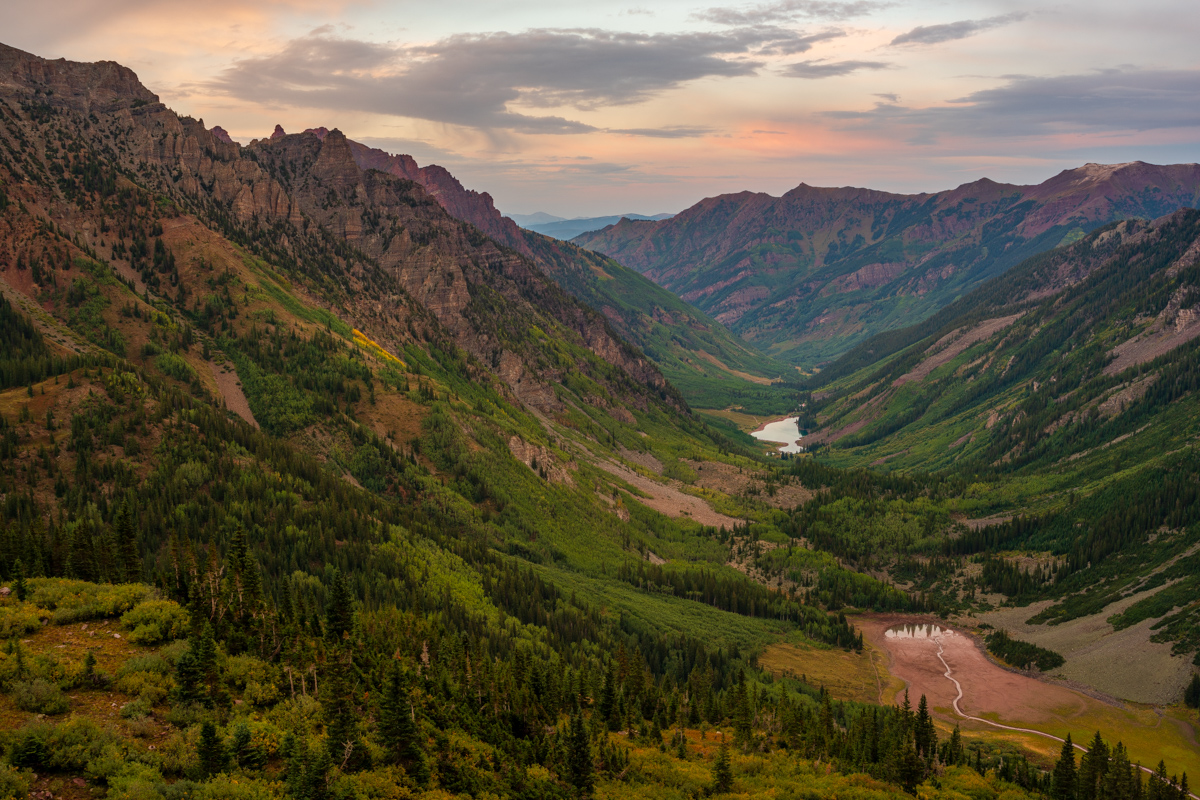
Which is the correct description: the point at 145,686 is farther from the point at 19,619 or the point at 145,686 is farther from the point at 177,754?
the point at 19,619

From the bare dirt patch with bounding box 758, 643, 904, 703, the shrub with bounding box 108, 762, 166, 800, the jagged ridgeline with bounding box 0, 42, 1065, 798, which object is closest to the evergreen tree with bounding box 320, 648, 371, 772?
the jagged ridgeline with bounding box 0, 42, 1065, 798

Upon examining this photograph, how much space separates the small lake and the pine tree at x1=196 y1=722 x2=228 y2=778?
17170cm

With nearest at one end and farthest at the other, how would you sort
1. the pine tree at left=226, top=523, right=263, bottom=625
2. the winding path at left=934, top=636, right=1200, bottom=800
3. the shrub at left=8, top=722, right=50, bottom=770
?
the shrub at left=8, top=722, right=50, bottom=770, the pine tree at left=226, top=523, right=263, bottom=625, the winding path at left=934, top=636, right=1200, bottom=800

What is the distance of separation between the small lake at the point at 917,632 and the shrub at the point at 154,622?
167 m

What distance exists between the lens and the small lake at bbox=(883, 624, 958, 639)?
184625mm

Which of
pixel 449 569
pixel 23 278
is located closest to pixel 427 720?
pixel 449 569

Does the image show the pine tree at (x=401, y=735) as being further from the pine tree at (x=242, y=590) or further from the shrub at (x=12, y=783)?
the shrub at (x=12, y=783)

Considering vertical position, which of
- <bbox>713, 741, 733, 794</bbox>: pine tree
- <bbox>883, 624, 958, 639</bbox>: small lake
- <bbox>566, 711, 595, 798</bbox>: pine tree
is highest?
<bbox>566, 711, 595, 798</bbox>: pine tree

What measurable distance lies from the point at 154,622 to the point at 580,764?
3472 centimetres

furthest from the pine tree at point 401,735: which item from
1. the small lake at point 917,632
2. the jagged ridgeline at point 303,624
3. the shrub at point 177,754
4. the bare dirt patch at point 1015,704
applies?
the small lake at point 917,632

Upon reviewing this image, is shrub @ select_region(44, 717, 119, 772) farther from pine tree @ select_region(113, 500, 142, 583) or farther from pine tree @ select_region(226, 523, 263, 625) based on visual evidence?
pine tree @ select_region(113, 500, 142, 583)

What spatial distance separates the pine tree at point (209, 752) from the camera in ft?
139

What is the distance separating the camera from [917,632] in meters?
188

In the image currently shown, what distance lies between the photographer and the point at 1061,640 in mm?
167500
